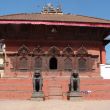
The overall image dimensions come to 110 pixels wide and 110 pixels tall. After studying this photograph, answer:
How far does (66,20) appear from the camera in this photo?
23.7m

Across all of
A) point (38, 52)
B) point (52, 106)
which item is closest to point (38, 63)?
point (38, 52)

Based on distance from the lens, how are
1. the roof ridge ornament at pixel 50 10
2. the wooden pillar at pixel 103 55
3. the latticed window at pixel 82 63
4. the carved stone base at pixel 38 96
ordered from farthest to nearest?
the roof ridge ornament at pixel 50 10, the wooden pillar at pixel 103 55, the latticed window at pixel 82 63, the carved stone base at pixel 38 96

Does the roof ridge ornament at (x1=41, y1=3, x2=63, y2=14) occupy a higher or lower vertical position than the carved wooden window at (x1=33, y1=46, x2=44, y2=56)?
higher

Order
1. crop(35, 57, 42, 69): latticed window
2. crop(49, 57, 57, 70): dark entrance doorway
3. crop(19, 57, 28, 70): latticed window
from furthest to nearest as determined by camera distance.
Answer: crop(49, 57, 57, 70): dark entrance doorway
crop(35, 57, 42, 69): latticed window
crop(19, 57, 28, 70): latticed window

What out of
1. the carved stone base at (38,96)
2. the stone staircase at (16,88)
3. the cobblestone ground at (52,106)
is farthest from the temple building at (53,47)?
the cobblestone ground at (52,106)

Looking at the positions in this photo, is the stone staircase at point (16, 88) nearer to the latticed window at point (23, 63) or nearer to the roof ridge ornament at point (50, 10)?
the latticed window at point (23, 63)

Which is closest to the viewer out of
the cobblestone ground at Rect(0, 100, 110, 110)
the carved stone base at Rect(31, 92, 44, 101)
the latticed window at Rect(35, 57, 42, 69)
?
the cobblestone ground at Rect(0, 100, 110, 110)

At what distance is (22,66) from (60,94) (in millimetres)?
4210

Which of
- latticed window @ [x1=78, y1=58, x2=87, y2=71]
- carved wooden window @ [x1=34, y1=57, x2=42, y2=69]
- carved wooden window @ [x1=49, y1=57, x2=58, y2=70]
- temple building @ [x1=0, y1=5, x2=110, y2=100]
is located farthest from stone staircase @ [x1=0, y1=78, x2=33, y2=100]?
latticed window @ [x1=78, y1=58, x2=87, y2=71]

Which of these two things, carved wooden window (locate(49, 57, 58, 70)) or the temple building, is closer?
the temple building

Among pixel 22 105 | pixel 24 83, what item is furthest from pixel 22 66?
pixel 22 105

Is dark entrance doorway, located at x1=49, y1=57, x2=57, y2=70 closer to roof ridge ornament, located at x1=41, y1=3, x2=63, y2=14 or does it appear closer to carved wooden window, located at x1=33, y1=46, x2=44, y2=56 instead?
carved wooden window, located at x1=33, y1=46, x2=44, y2=56

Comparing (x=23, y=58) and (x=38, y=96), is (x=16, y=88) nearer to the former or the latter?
(x=38, y=96)

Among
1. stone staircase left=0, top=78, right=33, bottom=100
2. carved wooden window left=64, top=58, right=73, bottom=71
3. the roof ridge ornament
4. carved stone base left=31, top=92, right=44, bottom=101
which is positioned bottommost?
carved stone base left=31, top=92, right=44, bottom=101
